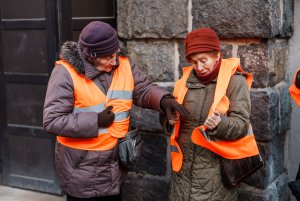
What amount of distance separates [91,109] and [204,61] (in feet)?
2.36

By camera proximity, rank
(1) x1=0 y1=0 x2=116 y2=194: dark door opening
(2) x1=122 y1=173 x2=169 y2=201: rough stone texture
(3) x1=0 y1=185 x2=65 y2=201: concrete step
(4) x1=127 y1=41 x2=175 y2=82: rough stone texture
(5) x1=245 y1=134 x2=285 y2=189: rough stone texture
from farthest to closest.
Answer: (3) x1=0 y1=185 x2=65 y2=201: concrete step, (1) x1=0 y1=0 x2=116 y2=194: dark door opening, (2) x1=122 y1=173 x2=169 y2=201: rough stone texture, (4) x1=127 y1=41 x2=175 y2=82: rough stone texture, (5) x1=245 y1=134 x2=285 y2=189: rough stone texture

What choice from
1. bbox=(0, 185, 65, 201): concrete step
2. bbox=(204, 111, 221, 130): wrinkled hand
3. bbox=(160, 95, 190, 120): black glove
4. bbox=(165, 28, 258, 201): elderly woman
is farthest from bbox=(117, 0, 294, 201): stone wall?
bbox=(0, 185, 65, 201): concrete step

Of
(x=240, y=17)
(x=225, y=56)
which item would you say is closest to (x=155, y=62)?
(x=225, y=56)

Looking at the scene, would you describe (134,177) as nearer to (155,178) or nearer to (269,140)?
(155,178)

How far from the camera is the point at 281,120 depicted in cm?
356

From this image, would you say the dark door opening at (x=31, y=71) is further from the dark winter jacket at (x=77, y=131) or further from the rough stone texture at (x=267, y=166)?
the rough stone texture at (x=267, y=166)

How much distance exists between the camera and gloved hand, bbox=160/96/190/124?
2.82 meters

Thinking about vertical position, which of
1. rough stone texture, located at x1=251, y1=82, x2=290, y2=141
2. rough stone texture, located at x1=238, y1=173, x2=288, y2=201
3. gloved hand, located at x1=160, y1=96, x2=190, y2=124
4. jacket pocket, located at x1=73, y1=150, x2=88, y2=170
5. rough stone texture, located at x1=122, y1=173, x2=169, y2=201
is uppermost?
gloved hand, located at x1=160, y1=96, x2=190, y2=124

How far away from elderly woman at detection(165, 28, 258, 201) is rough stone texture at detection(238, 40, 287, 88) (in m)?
0.43

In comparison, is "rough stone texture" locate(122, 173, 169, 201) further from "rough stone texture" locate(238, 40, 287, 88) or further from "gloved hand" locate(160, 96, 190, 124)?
"rough stone texture" locate(238, 40, 287, 88)

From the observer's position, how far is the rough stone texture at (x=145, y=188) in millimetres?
3746

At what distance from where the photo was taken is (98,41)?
9.35ft

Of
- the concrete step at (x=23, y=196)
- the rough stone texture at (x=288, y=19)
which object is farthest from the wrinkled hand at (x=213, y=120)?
the concrete step at (x=23, y=196)

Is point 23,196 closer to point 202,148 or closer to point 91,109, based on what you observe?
point 91,109
